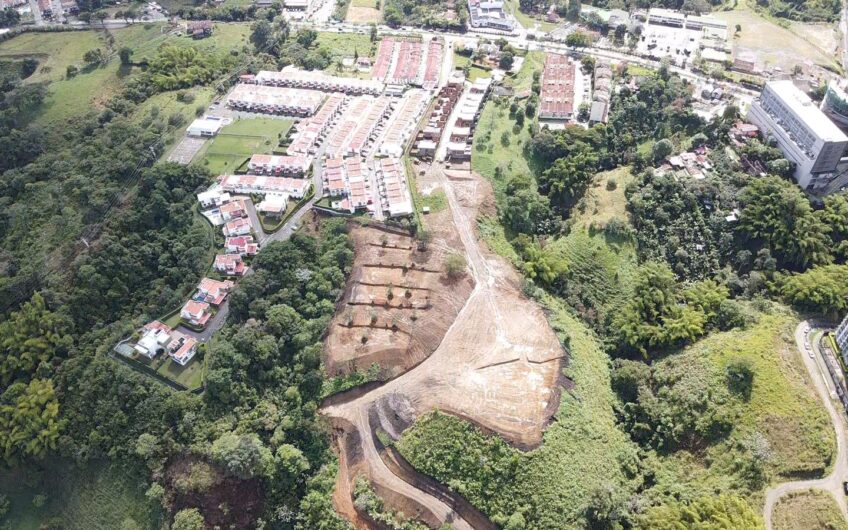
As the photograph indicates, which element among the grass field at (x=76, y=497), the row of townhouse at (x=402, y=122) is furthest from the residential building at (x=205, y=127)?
the grass field at (x=76, y=497)

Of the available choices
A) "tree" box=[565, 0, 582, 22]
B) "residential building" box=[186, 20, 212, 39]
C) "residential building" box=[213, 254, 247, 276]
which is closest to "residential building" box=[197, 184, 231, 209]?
"residential building" box=[213, 254, 247, 276]

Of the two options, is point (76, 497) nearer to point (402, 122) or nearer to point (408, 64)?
point (402, 122)

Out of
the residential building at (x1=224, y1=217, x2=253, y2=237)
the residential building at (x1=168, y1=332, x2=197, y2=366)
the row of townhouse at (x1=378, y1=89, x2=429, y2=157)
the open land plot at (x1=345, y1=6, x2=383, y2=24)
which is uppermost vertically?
the open land plot at (x1=345, y1=6, x2=383, y2=24)

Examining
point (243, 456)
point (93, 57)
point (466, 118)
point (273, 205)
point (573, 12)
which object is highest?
point (573, 12)

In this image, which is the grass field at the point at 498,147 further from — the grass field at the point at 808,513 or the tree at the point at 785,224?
the grass field at the point at 808,513

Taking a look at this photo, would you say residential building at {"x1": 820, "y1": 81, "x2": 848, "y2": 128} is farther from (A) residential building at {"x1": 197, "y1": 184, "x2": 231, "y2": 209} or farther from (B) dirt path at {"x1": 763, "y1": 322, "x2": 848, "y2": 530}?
(A) residential building at {"x1": 197, "y1": 184, "x2": 231, "y2": 209}

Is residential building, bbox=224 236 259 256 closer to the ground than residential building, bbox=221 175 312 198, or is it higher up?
closer to the ground

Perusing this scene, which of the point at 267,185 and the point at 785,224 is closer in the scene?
the point at 785,224

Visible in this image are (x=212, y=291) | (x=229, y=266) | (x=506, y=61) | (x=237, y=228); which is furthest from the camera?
(x=506, y=61)

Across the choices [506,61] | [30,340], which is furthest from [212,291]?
[506,61]
